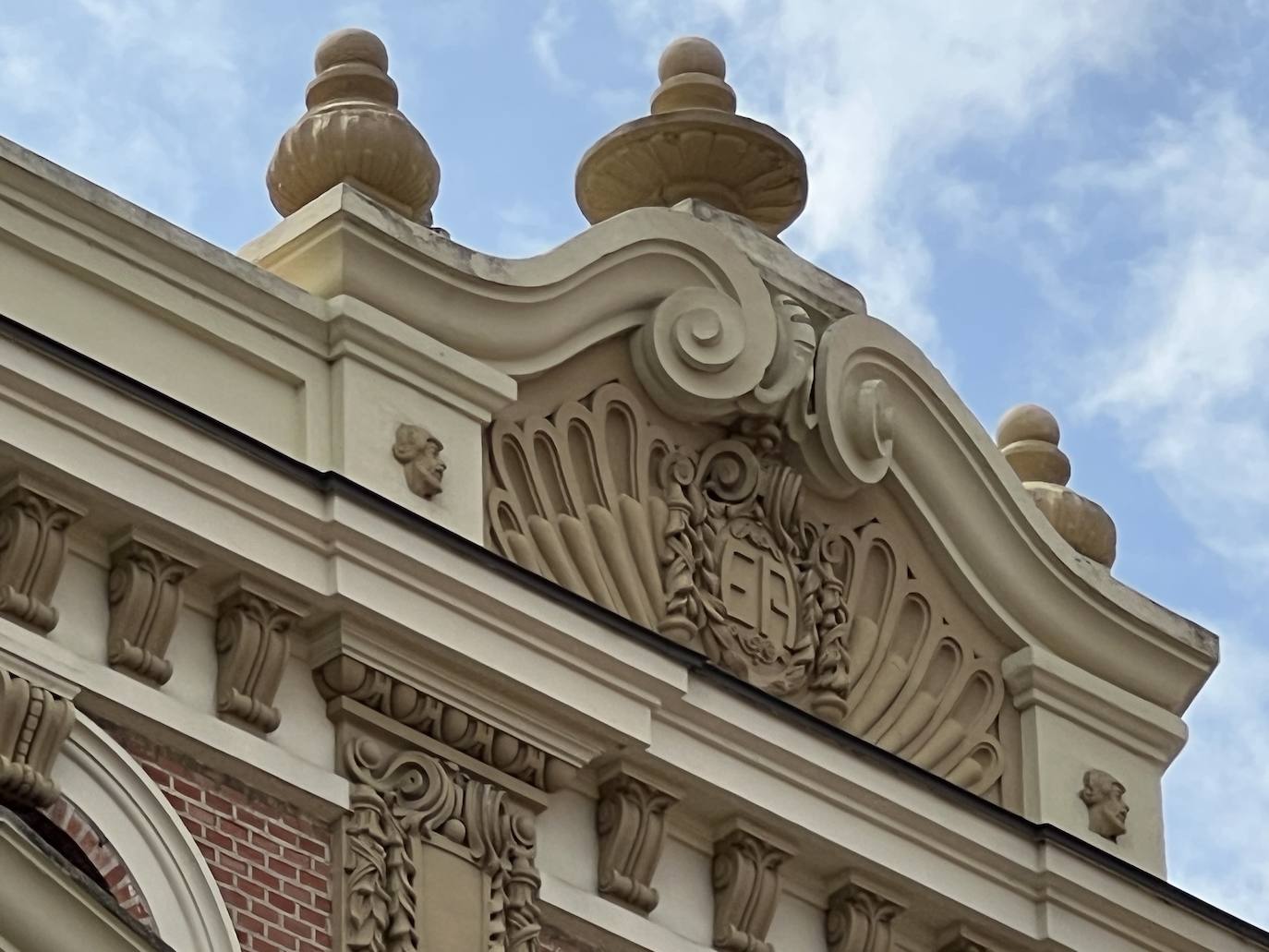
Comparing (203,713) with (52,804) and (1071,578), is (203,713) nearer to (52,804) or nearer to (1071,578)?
(52,804)

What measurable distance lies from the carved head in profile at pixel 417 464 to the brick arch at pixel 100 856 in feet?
6.24

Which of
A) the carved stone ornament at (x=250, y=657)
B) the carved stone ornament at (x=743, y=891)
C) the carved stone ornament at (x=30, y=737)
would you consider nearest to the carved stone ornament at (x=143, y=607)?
the carved stone ornament at (x=250, y=657)

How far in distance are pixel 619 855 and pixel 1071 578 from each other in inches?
105

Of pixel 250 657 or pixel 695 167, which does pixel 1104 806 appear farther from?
pixel 250 657

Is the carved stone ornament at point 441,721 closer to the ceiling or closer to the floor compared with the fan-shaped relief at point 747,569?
closer to the floor

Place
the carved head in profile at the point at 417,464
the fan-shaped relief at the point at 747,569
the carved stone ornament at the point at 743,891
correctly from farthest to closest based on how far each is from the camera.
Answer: the fan-shaped relief at the point at 747,569
the carved stone ornament at the point at 743,891
the carved head in profile at the point at 417,464

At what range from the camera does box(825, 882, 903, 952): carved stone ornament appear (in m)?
16.7

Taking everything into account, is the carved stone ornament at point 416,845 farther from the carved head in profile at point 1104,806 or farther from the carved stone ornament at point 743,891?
the carved head in profile at point 1104,806

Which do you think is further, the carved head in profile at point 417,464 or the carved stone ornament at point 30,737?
the carved head in profile at point 417,464

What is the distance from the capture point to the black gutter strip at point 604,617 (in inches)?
596

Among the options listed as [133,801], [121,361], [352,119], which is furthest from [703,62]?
[133,801]


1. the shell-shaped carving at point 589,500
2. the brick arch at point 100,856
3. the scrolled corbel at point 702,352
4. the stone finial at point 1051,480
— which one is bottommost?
the brick arch at point 100,856

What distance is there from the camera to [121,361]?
50.9ft

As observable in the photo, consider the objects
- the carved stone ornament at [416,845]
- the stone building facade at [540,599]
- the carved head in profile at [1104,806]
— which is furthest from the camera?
the carved head in profile at [1104,806]
